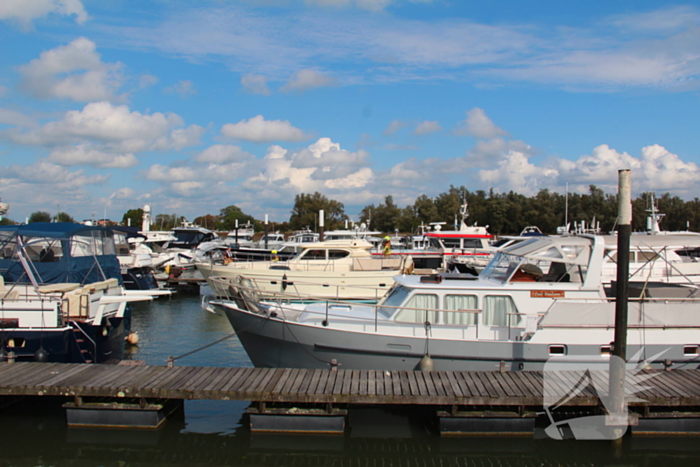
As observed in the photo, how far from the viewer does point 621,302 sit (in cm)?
892

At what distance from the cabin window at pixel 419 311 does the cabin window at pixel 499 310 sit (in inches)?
42.4

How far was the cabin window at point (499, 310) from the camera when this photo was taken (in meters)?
11.3

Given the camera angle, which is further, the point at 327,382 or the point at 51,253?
the point at 51,253

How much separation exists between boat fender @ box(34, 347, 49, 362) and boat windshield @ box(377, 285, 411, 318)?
292 inches

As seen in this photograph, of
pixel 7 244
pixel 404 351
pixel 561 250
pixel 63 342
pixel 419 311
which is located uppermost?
pixel 561 250

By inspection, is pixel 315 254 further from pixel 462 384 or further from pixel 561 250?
pixel 462 384

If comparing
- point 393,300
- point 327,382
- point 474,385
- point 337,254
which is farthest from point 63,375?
point 337,254

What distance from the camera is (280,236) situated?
54.2 m

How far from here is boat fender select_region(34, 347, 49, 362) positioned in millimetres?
11914

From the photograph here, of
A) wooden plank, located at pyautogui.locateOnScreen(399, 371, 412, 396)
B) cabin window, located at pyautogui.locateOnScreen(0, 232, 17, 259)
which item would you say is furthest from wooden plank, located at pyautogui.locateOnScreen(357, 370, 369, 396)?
cabin window, located at pyautogui.locateOnScreen(0, 232, 17, 259)

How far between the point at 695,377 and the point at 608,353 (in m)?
1.54

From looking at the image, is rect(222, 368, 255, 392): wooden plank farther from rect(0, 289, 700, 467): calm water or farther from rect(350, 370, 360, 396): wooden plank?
rect(350, 370, 360, 396): wooden plank

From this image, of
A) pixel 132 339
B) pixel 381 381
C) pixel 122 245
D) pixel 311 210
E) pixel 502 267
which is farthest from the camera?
pixel 311 210

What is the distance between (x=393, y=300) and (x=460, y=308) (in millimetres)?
1590
